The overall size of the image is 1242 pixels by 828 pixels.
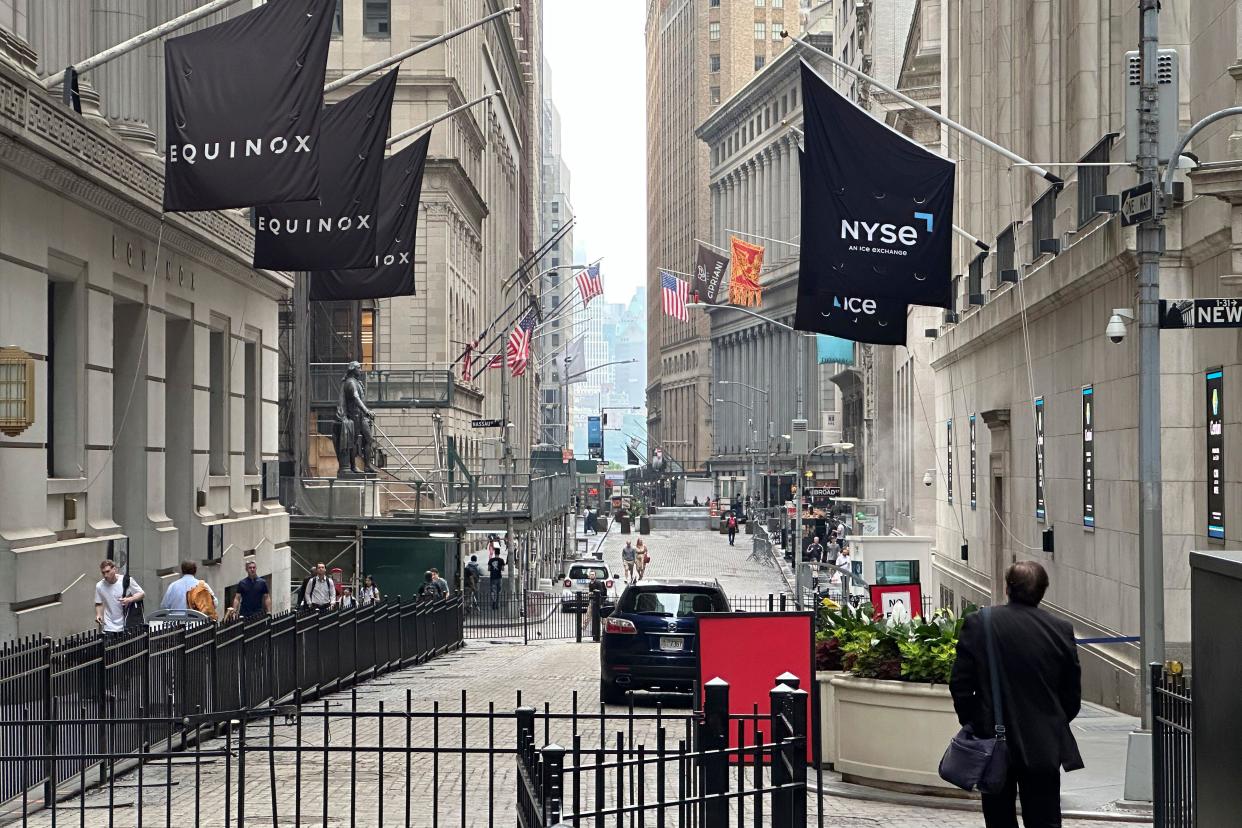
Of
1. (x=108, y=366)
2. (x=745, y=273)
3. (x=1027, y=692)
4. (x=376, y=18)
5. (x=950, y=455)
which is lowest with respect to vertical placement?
(x=1027, y=692)

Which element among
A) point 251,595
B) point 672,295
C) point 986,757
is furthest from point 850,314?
point 672,295

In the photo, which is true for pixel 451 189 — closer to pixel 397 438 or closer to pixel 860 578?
pixel 397 438

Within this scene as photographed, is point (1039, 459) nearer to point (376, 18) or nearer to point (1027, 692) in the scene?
point (1027, 692)

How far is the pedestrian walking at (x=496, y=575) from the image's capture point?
46.2 m

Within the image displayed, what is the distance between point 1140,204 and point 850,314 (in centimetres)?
570

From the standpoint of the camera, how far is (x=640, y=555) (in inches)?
2205

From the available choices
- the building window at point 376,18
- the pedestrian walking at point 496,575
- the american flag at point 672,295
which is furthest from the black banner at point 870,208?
the american flag at point 672,295

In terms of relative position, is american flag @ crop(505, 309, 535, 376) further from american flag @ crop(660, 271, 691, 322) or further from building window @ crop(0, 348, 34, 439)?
building window @ crop(0, 348, 34, 439)

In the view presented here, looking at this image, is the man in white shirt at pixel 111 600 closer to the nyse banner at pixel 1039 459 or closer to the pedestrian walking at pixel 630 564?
the nyse banner at pixel 1039 459

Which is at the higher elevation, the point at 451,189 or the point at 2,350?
the point at 451,189

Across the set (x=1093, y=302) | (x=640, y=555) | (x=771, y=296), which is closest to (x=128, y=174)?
(x=1093, y=302)

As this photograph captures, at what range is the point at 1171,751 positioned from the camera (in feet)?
31.1

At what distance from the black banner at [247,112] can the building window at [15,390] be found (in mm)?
2602

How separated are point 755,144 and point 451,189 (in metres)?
95.9
